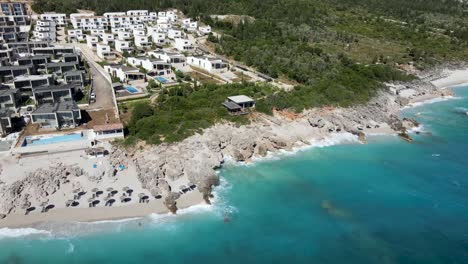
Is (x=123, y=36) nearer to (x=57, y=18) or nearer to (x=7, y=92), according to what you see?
(x=57, y=18)

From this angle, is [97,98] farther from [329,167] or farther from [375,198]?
[375,198]

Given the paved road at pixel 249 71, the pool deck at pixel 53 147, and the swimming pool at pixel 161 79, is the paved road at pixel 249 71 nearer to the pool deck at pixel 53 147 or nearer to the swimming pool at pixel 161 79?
the swimming pool at pixel 161 79

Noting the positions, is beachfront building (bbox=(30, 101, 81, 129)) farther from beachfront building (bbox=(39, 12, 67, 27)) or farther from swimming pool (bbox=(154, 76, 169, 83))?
beachfront building (bbox=(39, 12, 67, 27))

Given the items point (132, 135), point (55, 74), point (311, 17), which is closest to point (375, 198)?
point (132, 135)

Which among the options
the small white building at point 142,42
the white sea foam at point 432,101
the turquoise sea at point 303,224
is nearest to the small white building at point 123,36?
the small white building at point 142,42

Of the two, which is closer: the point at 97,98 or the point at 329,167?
the point at 329,167

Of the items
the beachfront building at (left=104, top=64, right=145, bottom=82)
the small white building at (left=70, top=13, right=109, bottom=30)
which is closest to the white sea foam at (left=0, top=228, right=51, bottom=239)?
the beachfront building at (left=104, top=64, right=145, bottom=82)
